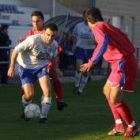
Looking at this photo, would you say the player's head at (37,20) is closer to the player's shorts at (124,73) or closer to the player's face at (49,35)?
the player's face at (49,35)

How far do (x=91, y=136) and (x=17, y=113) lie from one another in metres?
3.60

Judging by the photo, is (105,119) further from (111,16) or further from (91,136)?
(111,16)

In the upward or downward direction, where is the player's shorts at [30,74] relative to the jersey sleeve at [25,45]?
downward

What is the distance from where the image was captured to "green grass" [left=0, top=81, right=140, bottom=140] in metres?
11.0

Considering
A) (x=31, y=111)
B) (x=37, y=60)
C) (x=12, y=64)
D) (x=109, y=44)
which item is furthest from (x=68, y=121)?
(x=109, y=44)

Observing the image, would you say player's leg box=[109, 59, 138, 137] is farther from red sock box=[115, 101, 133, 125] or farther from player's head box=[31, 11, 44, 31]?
player's head box=[31, 11, 44, 31]

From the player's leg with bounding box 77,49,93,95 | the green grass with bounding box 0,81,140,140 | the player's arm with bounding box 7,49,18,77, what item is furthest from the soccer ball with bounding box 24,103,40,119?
the player's leg with bounding box 77,49,93,95

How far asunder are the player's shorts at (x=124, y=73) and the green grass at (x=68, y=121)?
0.74 metres

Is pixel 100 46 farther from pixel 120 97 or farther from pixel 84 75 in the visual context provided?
pixel 84 75

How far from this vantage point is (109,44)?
421 inches

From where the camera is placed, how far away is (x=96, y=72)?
26.4 m

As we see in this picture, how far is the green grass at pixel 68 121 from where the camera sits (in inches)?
435

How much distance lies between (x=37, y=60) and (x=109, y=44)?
2.31 metres

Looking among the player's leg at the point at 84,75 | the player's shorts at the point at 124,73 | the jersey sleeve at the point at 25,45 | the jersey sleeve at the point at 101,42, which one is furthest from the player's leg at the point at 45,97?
the player's leg at the point at 84,75
